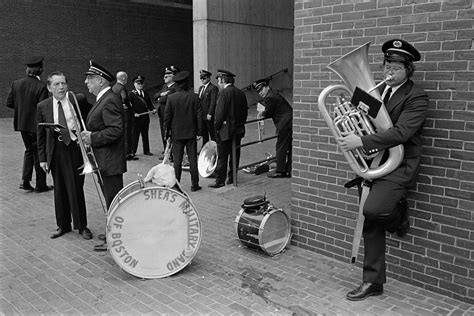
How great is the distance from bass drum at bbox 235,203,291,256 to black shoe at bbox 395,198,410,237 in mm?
1317

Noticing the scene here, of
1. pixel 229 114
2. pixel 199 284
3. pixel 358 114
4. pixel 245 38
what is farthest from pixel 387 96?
pixel 245 38

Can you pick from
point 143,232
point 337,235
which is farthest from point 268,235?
point 143,232

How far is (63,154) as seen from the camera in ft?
18.2

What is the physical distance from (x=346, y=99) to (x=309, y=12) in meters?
1.40

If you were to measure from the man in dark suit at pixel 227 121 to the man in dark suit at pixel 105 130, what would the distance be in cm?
289

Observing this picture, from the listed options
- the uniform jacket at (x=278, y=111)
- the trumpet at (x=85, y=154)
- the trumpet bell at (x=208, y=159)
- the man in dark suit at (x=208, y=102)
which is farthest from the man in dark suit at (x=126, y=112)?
the trumpet at (x=85, y=154)

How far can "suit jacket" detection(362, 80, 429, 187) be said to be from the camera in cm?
357

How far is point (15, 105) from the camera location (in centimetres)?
774

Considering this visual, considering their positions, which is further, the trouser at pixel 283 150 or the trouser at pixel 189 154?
the trouser at pixel 283 150

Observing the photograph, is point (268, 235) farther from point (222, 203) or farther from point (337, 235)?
point (222, 203)

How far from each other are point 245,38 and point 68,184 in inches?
455

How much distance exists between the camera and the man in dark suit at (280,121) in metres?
8.52

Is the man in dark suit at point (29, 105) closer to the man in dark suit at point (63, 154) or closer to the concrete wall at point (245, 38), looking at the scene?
the man in dark suit at point (63, 154)

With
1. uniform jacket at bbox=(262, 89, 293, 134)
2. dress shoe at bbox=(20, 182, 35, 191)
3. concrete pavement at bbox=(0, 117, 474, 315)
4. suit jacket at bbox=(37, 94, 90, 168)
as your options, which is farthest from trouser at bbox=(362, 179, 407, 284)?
dress shoe at bbox=(20, 182, 35, 191)
